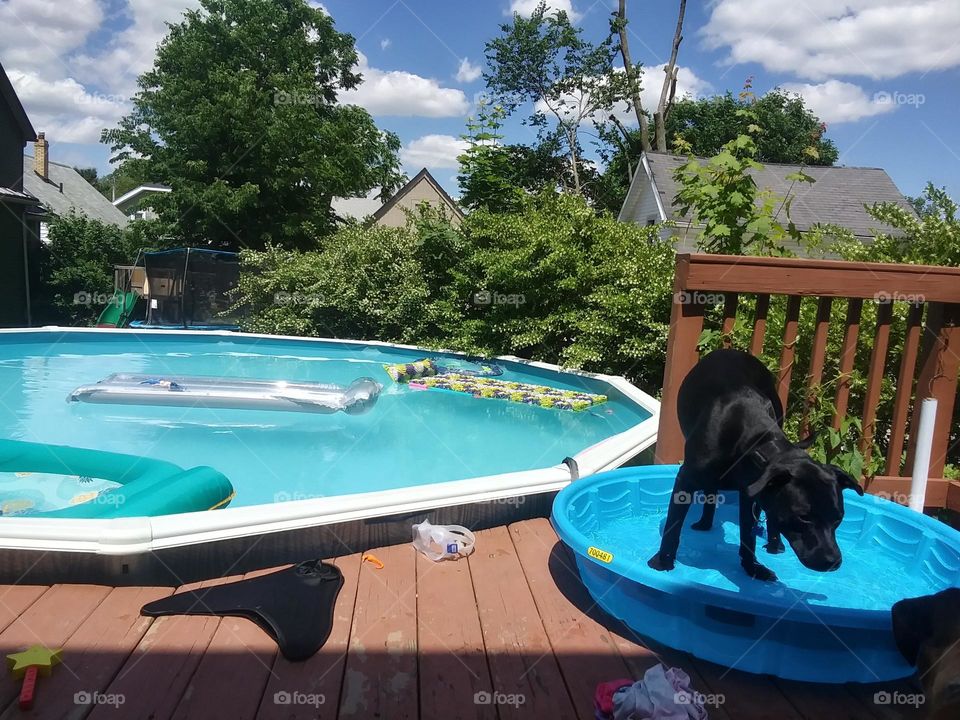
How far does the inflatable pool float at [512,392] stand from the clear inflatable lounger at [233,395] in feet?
4.42

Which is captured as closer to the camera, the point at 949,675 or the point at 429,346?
the point at 949,675

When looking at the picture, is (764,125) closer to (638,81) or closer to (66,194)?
(638,81)

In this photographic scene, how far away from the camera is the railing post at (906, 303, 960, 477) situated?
10.6 feet

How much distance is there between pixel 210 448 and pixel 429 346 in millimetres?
5522

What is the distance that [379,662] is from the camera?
2.13 metres

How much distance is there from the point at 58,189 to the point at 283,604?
27.9 meters

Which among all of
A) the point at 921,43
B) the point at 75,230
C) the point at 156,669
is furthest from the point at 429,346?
the point at 921,43

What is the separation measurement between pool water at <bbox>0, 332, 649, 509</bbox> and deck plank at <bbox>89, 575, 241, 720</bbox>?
2.99 m

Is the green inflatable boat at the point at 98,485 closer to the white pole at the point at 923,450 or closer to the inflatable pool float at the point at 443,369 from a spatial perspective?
the white pole at the point at 923,450

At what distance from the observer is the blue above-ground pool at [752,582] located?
2.03 m

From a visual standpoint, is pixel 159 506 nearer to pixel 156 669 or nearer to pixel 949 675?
pixel 156 669

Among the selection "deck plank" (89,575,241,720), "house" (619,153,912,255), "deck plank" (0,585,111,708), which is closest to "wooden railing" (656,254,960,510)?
"deck plank" (89,575,241,720)

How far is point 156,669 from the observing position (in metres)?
2.03

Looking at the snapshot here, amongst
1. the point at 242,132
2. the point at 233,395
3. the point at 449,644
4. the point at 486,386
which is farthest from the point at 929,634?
the point at 242,132
